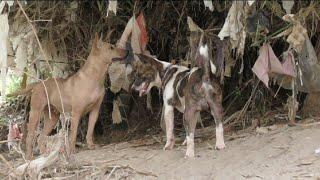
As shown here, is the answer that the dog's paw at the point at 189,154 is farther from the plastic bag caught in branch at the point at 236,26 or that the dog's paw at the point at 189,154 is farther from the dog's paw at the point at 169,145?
the plastic bag caught in branch at the point at 236,26

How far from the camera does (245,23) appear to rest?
5797mm

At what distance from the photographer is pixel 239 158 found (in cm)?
544

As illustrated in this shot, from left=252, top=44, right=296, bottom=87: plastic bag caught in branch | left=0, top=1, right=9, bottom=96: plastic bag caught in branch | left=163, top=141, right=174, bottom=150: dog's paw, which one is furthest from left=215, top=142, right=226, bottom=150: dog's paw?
left=0, top=1, right=9, bottom=96: plastic bag caught in branch

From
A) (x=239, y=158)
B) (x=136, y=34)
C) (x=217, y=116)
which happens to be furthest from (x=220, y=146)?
(x=136, y=34)

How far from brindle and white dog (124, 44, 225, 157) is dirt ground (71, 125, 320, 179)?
0.23 meters

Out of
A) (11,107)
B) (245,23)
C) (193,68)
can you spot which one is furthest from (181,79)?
(11,107)

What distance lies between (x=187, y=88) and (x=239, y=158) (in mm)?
972

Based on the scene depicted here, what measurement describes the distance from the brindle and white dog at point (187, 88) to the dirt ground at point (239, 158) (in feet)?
0.75

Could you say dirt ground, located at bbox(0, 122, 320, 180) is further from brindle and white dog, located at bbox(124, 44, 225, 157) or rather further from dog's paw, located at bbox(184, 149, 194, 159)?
brindle and white dog, located at bbox(124, 44, 225, 157)

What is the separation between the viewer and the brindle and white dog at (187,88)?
5914mm

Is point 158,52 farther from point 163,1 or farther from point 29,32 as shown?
point 29,32

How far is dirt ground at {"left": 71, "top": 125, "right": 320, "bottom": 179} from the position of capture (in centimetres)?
497

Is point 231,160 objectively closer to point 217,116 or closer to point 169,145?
point 217,116

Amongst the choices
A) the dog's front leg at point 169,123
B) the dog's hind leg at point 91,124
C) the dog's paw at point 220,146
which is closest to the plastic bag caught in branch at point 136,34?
the dog's hind leg at point 91,124
